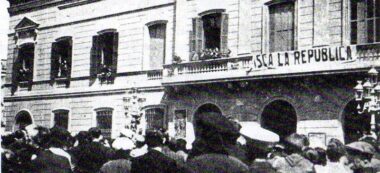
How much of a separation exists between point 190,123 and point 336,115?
5763 mm

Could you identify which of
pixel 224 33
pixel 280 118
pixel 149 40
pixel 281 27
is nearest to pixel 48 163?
pixel 280 118

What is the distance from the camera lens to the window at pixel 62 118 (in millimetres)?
26500

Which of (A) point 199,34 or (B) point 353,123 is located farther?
(A) point 199,34

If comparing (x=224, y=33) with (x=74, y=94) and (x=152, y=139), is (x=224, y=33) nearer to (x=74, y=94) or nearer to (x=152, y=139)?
(x=74, y=94)

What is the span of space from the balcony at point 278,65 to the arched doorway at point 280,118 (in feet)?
3.95

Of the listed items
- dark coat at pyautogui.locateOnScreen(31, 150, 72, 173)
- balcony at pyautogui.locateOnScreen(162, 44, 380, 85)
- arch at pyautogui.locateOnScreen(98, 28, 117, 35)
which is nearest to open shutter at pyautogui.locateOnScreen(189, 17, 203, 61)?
balcony at pyautogui.locateOnScreen(162, 44, 380, 85)

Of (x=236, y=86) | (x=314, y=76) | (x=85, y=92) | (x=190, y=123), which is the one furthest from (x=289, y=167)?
(x=85, y=92)

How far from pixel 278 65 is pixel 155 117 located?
622 cm

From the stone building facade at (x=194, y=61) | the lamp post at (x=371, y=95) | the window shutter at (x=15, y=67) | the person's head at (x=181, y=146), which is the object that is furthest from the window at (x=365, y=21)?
the window shutter at (x=15, y=67)

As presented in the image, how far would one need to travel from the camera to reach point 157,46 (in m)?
23.5

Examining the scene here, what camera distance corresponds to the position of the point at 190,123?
21438 millimetres

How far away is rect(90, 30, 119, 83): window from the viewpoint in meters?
24.8

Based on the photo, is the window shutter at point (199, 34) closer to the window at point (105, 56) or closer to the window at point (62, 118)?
the window at point (105, 56)

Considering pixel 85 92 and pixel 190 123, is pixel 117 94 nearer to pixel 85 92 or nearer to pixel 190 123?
pixel 85 92
